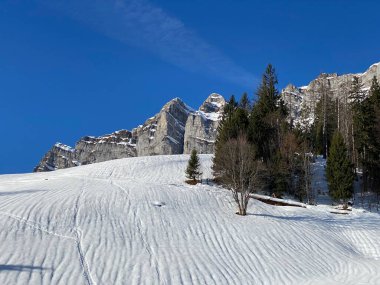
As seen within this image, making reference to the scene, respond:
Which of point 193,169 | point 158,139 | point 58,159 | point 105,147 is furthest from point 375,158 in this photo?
point 58,159

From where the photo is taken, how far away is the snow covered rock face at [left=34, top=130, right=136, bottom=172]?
140250mm

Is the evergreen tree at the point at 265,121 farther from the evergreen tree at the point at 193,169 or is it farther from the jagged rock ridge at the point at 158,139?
the jagged rock ridge at the point at 158,139

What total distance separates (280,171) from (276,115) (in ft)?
39.2

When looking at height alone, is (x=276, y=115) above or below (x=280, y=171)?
above

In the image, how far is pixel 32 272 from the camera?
54.2ft

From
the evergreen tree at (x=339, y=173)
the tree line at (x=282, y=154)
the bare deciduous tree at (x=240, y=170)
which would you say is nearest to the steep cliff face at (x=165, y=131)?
the tree line at (x=282, y=154)

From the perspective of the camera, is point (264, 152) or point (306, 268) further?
point (264, 152)

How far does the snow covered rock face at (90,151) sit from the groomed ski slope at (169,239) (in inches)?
4100

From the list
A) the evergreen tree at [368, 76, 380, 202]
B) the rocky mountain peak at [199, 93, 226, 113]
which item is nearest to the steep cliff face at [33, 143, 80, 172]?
the rocky mountain peak at [199, 93, 226, 113]

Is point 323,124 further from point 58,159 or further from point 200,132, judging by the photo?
point 58,159

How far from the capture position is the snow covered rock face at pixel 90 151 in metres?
140

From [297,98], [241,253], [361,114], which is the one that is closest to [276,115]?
[361,114]

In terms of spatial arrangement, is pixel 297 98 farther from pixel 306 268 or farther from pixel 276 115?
pixel 306 268

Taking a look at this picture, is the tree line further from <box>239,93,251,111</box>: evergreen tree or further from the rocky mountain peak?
the rocky mountain peak
